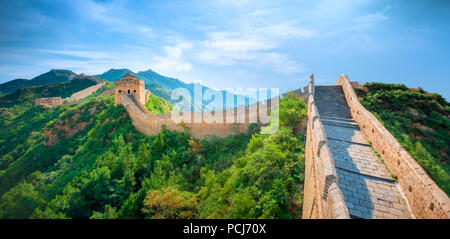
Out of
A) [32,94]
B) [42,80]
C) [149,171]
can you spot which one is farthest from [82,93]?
[42,80]

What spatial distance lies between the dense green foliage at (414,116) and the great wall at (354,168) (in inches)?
63.1

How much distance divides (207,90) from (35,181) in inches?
662

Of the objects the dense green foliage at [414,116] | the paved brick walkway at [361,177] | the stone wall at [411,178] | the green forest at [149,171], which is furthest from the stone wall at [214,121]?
the stone wall at [411,178]

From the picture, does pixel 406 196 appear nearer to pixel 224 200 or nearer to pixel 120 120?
pixel 224 200

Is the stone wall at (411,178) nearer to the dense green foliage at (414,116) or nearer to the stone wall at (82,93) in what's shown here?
the dense green foliage at (414,116)

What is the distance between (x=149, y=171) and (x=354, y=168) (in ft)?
34.5

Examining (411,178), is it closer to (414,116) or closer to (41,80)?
(414,116)

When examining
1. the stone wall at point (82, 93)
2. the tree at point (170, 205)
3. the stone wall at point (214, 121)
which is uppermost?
the stone wall at point (82, 93)

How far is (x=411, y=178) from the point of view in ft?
13.2

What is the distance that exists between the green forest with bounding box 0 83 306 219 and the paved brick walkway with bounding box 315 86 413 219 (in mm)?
1241

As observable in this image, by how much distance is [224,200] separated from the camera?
5.96 metres

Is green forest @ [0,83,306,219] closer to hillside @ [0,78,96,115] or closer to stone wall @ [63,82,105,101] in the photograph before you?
stone wall @ [63,82,105,101]

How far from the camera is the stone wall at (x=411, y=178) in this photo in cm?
326
